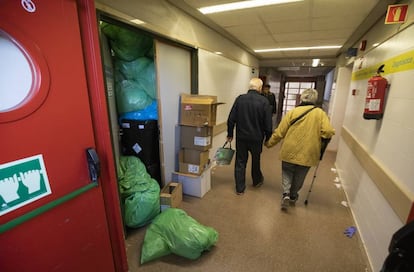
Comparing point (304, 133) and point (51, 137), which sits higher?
point (51, 137)

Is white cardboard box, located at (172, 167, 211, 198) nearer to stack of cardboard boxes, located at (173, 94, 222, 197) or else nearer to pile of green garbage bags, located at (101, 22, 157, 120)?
stack of cardboard boxes, located at (173, 94, 222, 197)

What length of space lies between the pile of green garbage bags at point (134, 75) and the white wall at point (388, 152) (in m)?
2.31

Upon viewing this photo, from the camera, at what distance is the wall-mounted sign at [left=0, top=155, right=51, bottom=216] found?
2.43ft

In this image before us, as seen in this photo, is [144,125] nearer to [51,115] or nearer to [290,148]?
[51,115]

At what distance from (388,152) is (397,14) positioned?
3.96 ft

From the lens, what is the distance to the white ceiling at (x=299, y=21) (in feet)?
7.43

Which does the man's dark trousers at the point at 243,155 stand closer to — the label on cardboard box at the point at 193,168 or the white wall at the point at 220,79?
A: the label on cardboard box at the point at 193,168

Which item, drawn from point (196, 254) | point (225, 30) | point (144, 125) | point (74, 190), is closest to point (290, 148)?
point (196, 254)

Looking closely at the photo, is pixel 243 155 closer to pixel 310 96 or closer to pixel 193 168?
pixel 193 168

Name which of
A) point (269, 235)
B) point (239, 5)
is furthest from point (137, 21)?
point (269, 235)

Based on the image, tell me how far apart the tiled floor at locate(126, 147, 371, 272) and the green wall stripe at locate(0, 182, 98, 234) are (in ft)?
3.38

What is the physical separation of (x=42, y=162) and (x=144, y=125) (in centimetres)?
153

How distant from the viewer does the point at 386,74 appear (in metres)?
1.89

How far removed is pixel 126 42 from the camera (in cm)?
214
